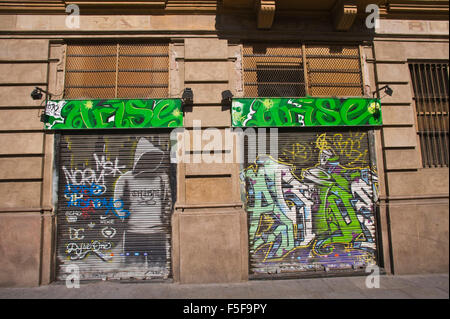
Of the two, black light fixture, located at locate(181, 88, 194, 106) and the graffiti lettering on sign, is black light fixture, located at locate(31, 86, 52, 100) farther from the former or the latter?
the graffiti lettering on sign

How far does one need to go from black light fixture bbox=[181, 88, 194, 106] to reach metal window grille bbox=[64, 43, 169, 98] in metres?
0.62

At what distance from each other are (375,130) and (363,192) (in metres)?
1.66

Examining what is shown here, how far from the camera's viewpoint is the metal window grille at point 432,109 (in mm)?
6828

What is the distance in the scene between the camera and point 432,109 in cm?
699

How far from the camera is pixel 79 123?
20.9ft

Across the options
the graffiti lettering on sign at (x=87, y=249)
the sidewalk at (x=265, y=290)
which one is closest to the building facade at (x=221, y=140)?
the graffiti lettering on sign at (x=87, y=249)

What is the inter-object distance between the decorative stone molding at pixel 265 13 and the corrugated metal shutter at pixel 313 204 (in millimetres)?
2851

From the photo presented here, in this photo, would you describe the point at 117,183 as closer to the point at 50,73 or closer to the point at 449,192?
the point at 50,73

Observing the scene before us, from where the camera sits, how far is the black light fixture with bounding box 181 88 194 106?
624 centimetres

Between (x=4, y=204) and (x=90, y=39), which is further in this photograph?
(x=90, y=39)

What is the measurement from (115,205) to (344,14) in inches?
293

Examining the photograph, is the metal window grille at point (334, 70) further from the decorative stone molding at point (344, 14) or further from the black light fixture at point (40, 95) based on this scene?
the black light fixture at point (40, 95)
